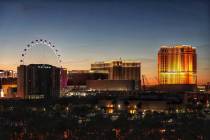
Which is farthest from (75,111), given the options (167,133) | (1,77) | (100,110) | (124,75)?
(124,75)

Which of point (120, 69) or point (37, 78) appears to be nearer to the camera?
point (37, 78)

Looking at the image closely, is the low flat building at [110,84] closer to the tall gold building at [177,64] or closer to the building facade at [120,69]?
the building facade at [120,69]

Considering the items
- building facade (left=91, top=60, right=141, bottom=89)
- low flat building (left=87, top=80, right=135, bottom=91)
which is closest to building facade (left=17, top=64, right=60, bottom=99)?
low flat building (left=87, top=80, right=135, bottom=91)

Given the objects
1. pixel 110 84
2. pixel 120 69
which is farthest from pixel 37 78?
pixel 120 69

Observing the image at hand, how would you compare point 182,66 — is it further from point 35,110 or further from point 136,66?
point 35,110

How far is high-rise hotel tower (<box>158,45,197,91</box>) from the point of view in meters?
18.5

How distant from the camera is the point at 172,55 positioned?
20.1 metres

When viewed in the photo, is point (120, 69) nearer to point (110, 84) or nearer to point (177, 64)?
point (110, 84)

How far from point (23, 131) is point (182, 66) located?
15290mm

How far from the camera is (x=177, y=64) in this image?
2066 cm

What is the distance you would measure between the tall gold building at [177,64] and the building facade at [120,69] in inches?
40.4

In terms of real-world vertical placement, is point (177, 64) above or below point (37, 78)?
above

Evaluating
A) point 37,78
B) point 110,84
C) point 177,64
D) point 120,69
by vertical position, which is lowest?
point 110,84

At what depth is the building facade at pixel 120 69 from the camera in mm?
18891
